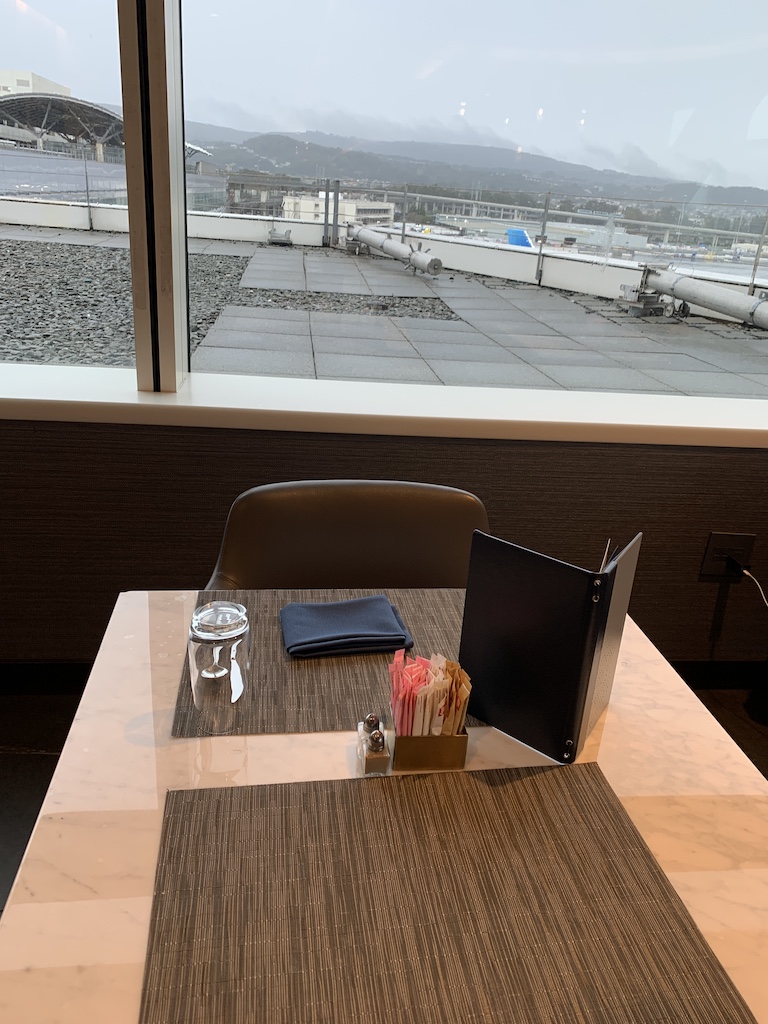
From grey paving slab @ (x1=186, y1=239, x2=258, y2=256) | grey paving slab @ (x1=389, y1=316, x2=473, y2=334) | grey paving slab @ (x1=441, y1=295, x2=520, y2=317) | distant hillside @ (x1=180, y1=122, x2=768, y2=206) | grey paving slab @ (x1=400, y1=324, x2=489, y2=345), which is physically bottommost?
grey paving slab @ (x1=400, y1=324, x2=489, y2=345)

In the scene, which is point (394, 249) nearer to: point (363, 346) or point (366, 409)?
point (363, 346)

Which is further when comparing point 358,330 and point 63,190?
point 358,330

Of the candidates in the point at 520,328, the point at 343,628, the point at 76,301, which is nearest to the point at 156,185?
the point at 76,301

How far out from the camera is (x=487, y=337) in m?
2.64

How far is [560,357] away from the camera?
104 inches

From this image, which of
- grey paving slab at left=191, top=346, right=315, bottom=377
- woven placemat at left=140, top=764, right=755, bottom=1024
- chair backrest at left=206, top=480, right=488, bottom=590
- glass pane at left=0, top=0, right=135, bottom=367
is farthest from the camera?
grey paving slab at left=191, top=346, right=315, bottom=377

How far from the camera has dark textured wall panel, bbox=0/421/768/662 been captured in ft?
7.30

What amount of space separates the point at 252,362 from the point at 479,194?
2.87 feet

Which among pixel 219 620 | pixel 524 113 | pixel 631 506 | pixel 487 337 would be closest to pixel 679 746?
pixel 219 620

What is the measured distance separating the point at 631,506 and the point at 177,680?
1659 mm

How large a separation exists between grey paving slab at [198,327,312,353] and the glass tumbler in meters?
1.47

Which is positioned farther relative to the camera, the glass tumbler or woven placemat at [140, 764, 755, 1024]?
the glass tumbler

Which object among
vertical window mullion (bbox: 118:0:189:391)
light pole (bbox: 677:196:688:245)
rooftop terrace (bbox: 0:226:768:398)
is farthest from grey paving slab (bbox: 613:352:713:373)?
vertical window mullion (bbox: 118:0:189:391)

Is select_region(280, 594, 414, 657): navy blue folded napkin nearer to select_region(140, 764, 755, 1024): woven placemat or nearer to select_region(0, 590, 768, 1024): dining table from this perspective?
select_region(0, 590, 768, 1024): dining table
